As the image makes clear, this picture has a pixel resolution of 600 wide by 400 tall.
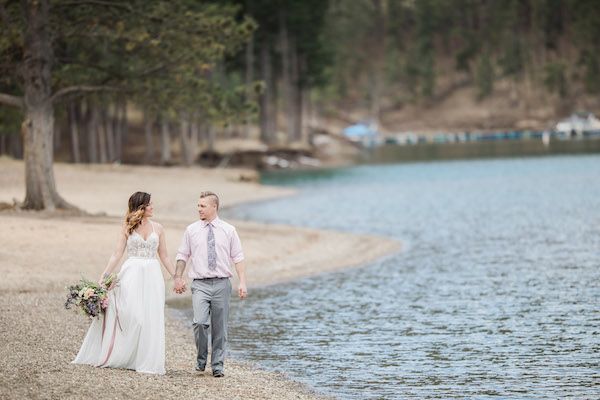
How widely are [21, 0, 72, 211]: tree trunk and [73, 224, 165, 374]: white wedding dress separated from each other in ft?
66.4

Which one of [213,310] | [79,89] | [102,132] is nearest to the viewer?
[213,310]

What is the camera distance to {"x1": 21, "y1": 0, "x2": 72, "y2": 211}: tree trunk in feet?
109

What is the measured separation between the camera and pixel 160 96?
35.3 metres

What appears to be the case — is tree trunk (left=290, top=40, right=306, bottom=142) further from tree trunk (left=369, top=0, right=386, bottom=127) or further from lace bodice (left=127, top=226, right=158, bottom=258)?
lace bodice (left=127, top=226, right=158, bottom=258)

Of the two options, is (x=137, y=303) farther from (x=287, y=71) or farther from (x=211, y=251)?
(x=287, y=71)

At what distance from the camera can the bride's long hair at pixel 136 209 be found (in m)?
13.1

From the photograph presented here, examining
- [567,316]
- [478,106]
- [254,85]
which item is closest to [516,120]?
[478,106]

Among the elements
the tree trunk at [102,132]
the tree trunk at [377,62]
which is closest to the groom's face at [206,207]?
the tree trunk at [102,132]

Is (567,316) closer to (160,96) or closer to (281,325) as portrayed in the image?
(281,325)

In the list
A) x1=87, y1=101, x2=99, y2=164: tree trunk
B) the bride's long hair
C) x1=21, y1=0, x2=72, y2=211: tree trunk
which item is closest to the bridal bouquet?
the bride's long hair

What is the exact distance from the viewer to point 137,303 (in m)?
13.2

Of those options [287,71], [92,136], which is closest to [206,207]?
[92,136]

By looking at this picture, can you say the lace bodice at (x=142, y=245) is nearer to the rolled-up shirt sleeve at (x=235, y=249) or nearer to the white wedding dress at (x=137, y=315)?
the white wedding dress at (x=137, y=315)

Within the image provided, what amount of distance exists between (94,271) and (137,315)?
468 inches
